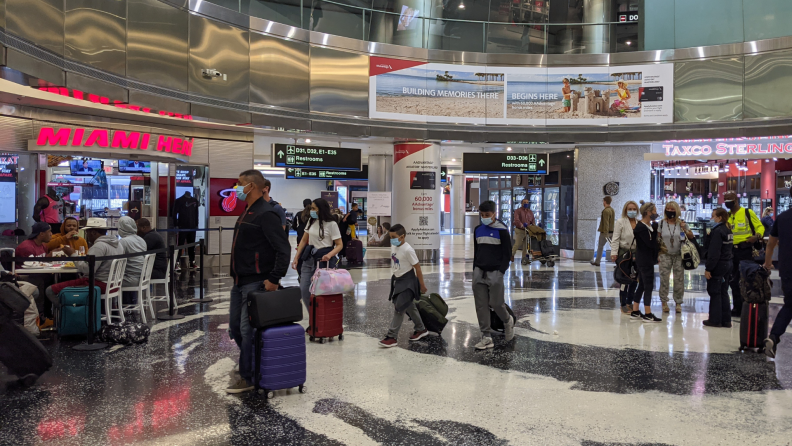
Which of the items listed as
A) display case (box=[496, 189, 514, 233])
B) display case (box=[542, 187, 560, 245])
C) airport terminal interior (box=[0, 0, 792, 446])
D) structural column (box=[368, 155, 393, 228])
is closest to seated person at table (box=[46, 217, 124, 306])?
airport terminal interior (box=[0, 0, 792, 446])

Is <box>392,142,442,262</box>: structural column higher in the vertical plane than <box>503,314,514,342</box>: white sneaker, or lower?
higher

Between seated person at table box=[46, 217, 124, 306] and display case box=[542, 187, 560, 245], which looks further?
display case box=[542, 187, 560, 245]

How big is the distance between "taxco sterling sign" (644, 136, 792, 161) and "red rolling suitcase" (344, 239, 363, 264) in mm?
8010

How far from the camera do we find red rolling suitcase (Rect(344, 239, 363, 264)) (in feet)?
47.4

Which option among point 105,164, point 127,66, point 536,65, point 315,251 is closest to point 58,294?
point 315,251

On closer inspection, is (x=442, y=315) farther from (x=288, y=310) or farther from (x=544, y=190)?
(x=544, y=190)

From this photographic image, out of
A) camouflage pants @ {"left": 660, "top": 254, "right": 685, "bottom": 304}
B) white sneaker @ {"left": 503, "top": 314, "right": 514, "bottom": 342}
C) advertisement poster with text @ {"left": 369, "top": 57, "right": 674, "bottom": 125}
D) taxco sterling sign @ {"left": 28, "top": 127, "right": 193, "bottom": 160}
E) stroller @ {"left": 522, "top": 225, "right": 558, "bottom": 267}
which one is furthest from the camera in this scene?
stroller @ {"left": 522, "top": 225, "right": 558, "bottom": 267}

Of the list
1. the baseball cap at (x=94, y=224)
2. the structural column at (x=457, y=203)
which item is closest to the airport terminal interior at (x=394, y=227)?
the baseball cap at (x=94, y=224)

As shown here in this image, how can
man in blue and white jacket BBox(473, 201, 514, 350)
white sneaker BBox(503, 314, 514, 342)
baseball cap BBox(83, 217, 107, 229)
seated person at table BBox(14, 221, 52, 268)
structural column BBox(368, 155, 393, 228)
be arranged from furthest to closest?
structural column BBox(368, 155, 393, 228) < baseball cap BBox(83, 217, 107, 229) < seated person at table BBox(14, 221, 52, 268) < white sneaker BBox(503, 314, 514, 342) < man in blue and white jacket BBox(473, 201, 514, 350)

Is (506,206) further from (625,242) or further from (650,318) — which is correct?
(650,318)

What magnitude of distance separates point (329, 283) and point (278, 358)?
186 cm

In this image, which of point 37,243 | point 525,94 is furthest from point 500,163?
point 37,243

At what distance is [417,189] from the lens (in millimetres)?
14906

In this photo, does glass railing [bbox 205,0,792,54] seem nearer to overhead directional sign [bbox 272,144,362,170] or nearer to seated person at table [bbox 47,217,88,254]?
overhead directional sign [bbox 272,144,362,170]
